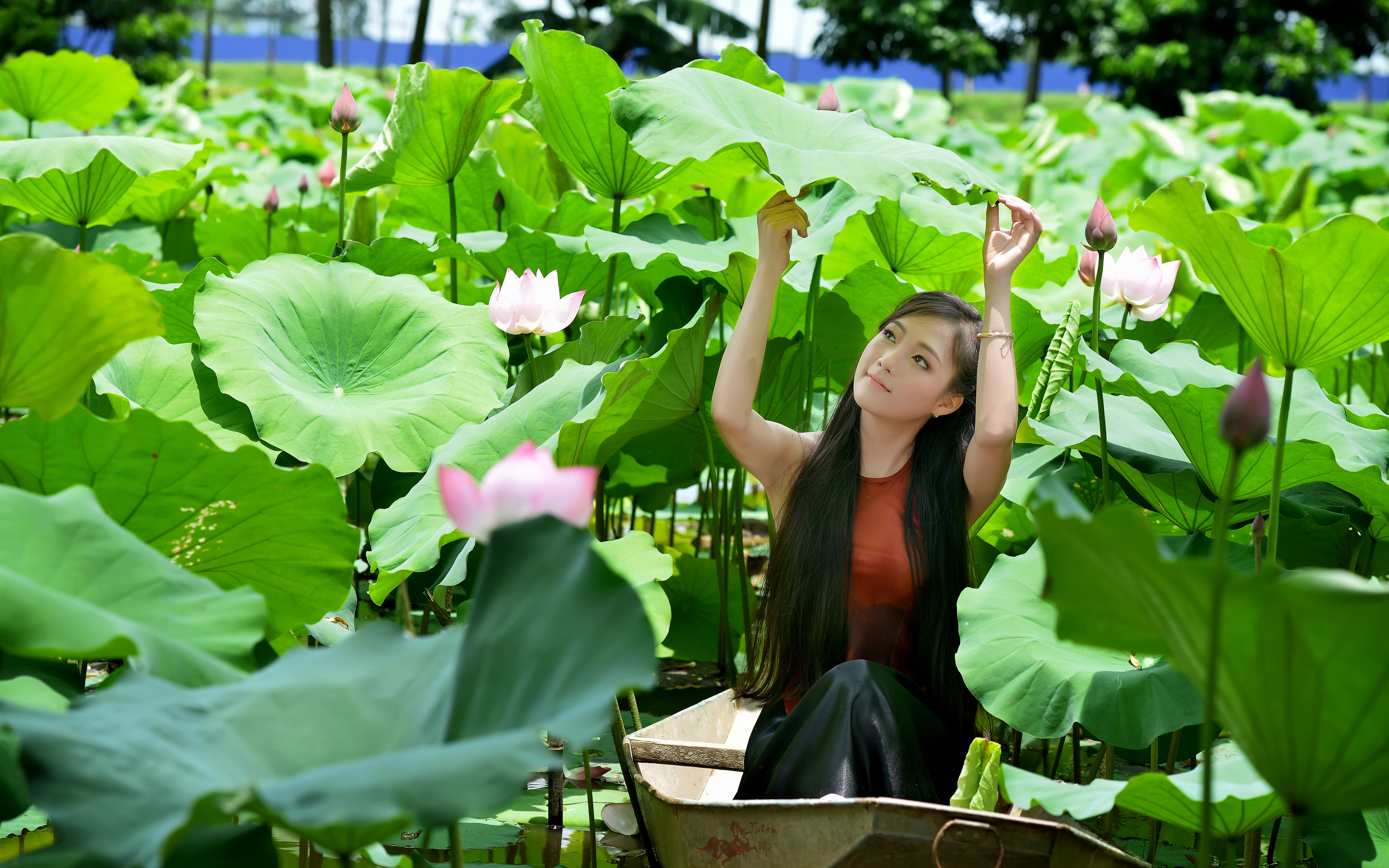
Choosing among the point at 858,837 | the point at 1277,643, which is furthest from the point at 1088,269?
the point at 1277,643

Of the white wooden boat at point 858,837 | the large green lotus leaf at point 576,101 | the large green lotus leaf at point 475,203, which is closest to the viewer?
the white wooden boat at point 858,837

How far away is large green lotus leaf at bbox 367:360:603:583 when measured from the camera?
59.4 inches

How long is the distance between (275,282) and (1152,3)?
1547 cm

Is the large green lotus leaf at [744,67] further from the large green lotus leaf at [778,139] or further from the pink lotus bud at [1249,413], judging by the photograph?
the pink lotus bud at [1249,413]

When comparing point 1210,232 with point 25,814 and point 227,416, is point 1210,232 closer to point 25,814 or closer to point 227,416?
point 227,416

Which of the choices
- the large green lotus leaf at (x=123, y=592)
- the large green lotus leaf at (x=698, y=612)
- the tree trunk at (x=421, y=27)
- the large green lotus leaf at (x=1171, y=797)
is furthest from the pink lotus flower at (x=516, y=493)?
the tree trunk at (x=421, y=27)

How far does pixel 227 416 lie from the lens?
1799 millimetres

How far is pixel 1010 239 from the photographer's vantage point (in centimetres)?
162

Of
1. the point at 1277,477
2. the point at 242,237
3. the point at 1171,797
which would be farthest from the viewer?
the point at 242,237

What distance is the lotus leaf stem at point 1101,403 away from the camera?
158 centimetres

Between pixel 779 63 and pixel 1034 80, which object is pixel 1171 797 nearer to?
pixel 1034 80

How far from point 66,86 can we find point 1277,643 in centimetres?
311

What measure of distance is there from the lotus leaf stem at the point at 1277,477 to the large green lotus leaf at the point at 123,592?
105 centimetres

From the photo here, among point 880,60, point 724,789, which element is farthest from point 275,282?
point 880,60
